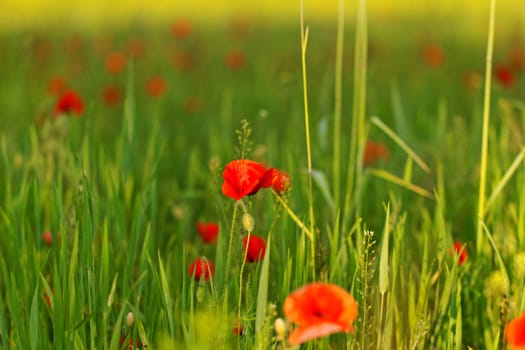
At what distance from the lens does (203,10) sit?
7.64 meters

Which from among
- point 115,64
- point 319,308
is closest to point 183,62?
point 115,64

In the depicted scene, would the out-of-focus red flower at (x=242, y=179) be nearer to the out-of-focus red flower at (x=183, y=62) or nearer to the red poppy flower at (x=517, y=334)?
the red poppy flower at (x=517, y=334)

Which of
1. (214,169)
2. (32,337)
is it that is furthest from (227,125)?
(32,337)

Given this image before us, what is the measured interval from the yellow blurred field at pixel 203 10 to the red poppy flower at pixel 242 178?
5249mm

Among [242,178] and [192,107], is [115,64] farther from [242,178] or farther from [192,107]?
[242,178]

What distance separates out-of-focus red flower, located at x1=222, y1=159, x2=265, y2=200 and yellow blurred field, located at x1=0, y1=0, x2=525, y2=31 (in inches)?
207

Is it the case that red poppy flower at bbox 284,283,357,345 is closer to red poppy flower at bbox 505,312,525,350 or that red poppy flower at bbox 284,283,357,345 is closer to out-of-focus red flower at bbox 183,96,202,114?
red poppy flower at bbox 505,312,525,350

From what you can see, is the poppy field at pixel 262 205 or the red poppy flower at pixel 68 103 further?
the red poppy flower at pixel 68 103

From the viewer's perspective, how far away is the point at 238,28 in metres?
5.49

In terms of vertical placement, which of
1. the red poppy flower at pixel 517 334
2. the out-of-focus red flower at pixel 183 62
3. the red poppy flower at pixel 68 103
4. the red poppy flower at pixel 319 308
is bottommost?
the out-of-focus red flower at pixel 183 62

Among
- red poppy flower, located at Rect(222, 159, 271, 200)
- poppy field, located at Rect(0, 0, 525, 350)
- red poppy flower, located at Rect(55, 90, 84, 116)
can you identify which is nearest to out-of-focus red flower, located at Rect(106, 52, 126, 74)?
poppy field, located at Rect(0, 0, 525, 350)

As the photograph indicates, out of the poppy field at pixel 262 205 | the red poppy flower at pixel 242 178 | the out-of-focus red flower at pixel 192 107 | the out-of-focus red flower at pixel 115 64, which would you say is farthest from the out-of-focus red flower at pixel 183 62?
the red poppy flower at pixel 242 178

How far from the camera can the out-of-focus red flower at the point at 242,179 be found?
3.95 feet

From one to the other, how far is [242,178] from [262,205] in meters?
1.08
